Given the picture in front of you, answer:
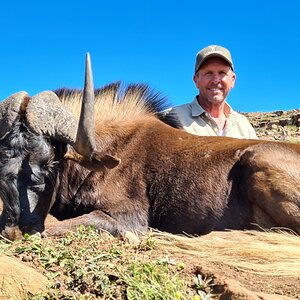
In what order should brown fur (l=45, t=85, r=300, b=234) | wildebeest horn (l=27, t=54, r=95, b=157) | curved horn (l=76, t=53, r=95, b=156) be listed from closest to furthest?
curved horn (l=76, t=53, r=95, b=156), wildebeest horn (l=27, t=54, r=95, b=157), brown fur (l=45, t=85, r=300, b=234)

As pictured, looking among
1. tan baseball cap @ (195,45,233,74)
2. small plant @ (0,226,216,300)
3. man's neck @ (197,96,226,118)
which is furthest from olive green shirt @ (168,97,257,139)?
small plant @ (0,226,216,300)

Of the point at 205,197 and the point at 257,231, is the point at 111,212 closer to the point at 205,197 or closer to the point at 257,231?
the point at 205,197

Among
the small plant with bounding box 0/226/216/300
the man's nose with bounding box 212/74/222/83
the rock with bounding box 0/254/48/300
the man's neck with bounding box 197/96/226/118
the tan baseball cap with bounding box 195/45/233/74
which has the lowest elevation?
the rock with bounding box 0/254/48/300

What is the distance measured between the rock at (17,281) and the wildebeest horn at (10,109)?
2.31 meters

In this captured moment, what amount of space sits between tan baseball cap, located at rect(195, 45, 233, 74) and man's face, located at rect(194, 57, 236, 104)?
89mm

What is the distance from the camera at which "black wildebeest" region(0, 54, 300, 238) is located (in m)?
5.41

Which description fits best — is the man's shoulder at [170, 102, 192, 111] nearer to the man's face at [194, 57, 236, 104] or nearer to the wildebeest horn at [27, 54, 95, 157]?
the man's face at [194, 57, 236, 104]

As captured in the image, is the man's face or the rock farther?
the man's face

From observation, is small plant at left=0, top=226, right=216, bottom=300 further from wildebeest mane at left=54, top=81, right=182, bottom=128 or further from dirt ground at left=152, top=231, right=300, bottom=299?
wildebeest mane at left=54, top=81, right=182, bottom=128

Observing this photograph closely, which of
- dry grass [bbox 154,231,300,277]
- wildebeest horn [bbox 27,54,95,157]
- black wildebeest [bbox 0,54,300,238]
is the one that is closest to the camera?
dry grass [bbox 154,231,300,277]

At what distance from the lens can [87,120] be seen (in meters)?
5.50

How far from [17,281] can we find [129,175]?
306 centimetres

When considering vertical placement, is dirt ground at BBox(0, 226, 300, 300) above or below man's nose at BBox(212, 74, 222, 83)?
below

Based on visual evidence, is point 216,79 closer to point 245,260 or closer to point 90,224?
point 90,224
